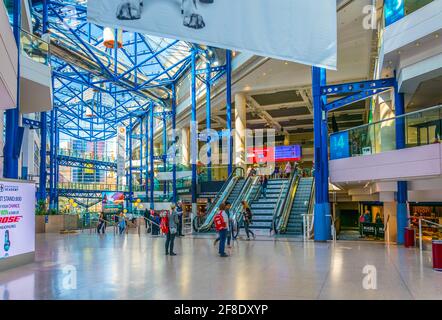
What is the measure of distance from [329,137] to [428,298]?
12566 millimetres

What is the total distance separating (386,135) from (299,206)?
7.40 metres

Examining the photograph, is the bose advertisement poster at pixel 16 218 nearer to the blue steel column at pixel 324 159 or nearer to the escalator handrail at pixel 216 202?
the blue steel column at pixel 324 159

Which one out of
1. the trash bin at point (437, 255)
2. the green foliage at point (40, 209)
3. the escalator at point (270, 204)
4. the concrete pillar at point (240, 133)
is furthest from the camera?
the concrete pillar at point (240, 133)

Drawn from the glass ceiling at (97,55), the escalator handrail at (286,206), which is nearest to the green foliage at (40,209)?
the glass ceiling at (97,55)

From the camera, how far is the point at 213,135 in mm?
34531

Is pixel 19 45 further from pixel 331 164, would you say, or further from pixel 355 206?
pixel 355 206

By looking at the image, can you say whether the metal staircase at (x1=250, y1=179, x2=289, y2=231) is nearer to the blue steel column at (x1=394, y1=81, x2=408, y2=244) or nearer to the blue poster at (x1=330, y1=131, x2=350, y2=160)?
the blue poster at (x1=330, y1=131, x2=350, y2=160)

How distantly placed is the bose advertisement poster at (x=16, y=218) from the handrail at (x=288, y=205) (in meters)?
11.5

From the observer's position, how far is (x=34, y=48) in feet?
55.6

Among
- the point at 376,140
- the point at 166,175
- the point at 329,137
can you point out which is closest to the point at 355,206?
the point at 166,175

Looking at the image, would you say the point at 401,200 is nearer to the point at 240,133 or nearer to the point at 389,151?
the point at 389,151

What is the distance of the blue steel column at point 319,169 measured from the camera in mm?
17547

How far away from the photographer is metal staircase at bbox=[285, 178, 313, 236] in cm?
2023

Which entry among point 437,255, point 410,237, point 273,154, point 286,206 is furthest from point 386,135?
point 273,154
